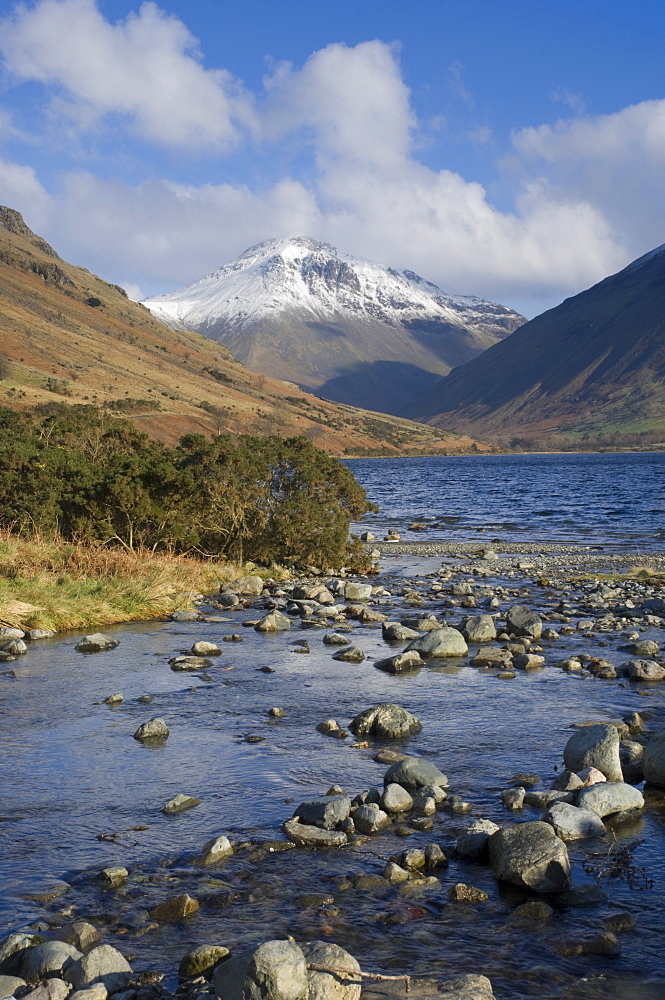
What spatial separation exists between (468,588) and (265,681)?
11.3 meters

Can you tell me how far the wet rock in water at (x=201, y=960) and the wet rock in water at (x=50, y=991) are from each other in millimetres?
798

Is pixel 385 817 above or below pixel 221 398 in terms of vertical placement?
below

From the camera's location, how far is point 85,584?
19.9 metres

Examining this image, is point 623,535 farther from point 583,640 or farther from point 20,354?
point 20,354

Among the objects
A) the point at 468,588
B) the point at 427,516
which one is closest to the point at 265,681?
the point at 468,588

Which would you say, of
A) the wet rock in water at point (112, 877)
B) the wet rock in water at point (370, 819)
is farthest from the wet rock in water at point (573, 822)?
the wet rock in water at point (112, 877)

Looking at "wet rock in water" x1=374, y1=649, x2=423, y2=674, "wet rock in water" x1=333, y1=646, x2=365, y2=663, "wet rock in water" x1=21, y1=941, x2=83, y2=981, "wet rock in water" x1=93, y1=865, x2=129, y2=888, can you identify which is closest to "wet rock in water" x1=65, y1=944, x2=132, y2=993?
"wet rock in water" x1=21, y1=941, x2=83, y2=981

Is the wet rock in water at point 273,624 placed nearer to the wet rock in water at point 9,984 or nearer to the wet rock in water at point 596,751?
the wet rock in water at point 596,751

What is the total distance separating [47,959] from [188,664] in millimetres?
9223

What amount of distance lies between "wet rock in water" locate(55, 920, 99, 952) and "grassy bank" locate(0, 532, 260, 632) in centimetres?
1223

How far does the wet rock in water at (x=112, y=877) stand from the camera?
7.09m

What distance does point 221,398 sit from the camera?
172 meters

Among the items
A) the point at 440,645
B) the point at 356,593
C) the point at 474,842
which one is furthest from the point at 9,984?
the point at 356,593

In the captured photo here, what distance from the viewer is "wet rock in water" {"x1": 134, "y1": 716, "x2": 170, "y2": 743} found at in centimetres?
1098
